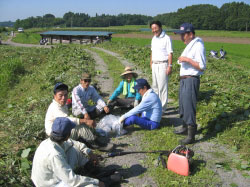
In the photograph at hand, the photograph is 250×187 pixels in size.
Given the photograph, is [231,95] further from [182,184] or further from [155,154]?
[182,184]

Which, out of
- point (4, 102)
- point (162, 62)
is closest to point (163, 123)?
point (162, 62)

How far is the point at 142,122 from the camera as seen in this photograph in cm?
571

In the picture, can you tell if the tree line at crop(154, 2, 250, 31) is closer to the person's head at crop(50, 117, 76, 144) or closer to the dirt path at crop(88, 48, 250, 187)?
the dirt path at crop(88, 48, 250, 187)

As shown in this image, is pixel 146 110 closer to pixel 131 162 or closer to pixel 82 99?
pixel 131 162

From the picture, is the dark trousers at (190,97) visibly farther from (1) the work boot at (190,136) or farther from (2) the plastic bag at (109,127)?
(2) the plastic bag at (109,127)

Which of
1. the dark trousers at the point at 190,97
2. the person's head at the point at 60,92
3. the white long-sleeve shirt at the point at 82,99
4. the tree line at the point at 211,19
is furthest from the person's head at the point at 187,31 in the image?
the tree line at the point at 211,19

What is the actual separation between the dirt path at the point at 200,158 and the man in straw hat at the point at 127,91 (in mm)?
1183

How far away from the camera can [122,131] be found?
5.71 metres

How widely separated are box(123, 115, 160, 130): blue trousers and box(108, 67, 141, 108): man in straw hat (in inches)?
45.0

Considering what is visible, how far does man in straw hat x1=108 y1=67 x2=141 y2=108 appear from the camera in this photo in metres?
6.87

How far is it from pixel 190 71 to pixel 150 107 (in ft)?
4.28

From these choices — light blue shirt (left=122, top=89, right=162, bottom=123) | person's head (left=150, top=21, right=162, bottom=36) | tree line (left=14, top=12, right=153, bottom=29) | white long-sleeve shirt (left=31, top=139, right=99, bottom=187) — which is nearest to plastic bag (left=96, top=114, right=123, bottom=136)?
light blue shirt (left=122, top=89, right=162, bottom=123)

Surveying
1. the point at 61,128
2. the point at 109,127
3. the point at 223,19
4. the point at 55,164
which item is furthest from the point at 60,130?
the point at 223,19

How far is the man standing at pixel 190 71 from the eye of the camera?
185 inches
